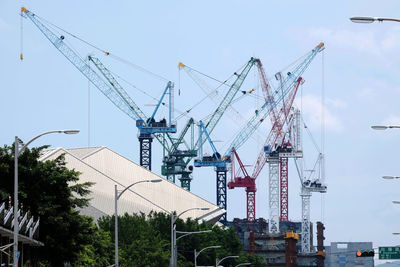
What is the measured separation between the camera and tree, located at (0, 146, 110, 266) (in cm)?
9550

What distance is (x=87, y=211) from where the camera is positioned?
7377 inches

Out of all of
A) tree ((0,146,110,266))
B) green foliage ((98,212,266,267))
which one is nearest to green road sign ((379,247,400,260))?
green foliage ((98,212,266,267))

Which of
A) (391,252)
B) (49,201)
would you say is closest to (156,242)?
(391,252)

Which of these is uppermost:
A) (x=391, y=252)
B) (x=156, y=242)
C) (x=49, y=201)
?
(x=156, y=242)

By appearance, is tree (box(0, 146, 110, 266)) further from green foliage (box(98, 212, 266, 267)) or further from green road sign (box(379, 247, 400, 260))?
green road sign (box(379, 247, 400, 260))

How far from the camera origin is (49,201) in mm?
95938

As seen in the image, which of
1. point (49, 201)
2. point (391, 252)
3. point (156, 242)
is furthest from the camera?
point (156, 242)

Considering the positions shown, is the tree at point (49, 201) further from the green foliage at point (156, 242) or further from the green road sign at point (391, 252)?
the green road sign at point (391, 252)

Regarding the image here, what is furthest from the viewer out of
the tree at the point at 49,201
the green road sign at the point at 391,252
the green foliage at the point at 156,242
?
the green foliage at the point at 156,242

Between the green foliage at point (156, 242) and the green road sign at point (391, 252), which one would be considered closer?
the green road sign at point (391, 252)

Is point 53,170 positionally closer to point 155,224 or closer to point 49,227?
point 49,227

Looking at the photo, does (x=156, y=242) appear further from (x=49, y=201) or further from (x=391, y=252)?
(x=49, y=201)

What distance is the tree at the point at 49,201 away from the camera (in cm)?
9550

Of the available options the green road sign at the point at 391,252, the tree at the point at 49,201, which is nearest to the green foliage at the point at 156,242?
the green road sign at the point at 391,252
